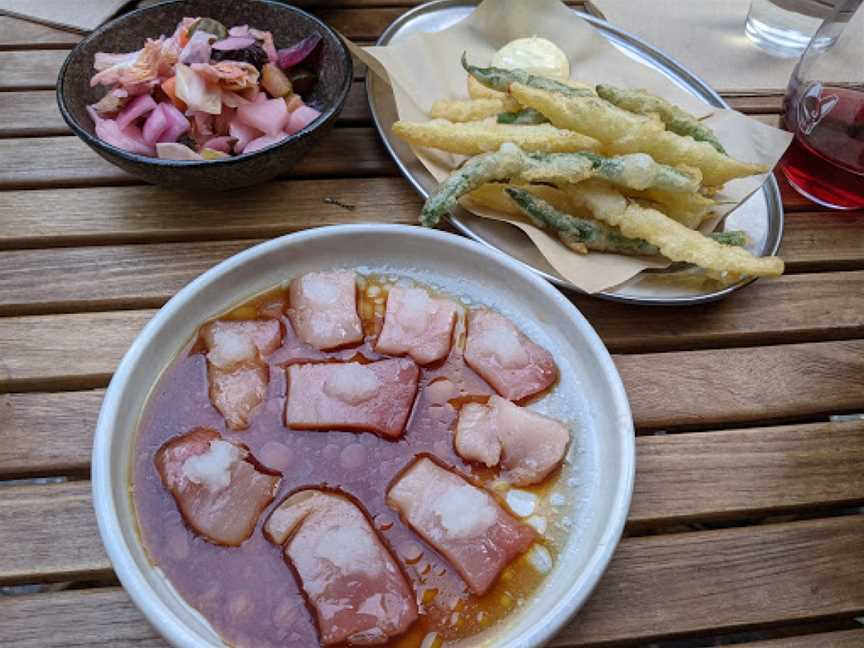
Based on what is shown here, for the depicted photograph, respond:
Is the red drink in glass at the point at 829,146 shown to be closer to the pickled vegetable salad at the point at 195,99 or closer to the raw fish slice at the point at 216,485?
the pickled vegetable salad at the point at 195,99

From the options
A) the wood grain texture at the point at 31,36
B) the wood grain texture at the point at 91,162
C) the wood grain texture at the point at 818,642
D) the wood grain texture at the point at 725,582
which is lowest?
the wood grain texture at the point at 818,642

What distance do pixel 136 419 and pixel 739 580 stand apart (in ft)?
2.58

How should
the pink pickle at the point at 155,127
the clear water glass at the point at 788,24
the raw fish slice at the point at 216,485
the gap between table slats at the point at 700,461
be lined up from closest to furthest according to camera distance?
the raw fish slice at the point at 216,485 → the gap between table slats at the point at 700,461 → the pink pickle at the point at 155,127 → the clear water glass at the point at 788,24

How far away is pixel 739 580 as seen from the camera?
923 mm

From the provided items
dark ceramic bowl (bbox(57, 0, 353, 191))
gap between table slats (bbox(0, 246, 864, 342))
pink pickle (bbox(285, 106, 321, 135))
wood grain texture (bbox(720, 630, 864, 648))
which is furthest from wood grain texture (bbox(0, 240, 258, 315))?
wood grain texture (bbox(720, 630, 864, 648))

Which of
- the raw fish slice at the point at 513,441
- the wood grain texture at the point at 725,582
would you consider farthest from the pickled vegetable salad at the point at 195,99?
the wood grain texture at the point at 725,582

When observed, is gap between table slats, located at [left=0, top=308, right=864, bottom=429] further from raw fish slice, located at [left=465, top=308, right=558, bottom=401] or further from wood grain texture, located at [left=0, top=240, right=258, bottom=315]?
raw fish slice, located at [left=465, top=308, right=558, bottom=401]

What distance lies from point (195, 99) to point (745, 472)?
1.03 metres

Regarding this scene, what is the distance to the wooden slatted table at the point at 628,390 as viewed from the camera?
34.8 inches

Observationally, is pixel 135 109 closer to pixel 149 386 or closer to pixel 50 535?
→ pixel 149 386

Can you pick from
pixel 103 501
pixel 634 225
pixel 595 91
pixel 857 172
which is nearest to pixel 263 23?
pixel 595 91

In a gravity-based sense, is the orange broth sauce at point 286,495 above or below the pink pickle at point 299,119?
below

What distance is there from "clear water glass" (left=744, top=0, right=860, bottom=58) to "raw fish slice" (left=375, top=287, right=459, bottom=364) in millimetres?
1217

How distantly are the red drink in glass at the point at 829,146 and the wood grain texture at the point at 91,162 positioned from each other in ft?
2.51
